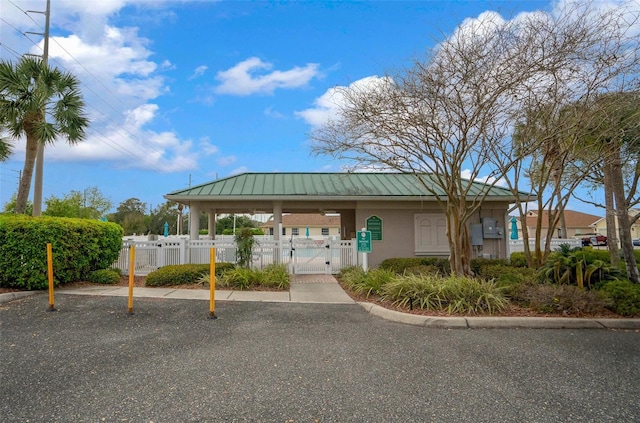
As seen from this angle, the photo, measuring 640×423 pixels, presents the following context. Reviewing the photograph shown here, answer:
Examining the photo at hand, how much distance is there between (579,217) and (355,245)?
59085 millimetres

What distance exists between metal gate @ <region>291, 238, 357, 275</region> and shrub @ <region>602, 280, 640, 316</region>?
6.94 m

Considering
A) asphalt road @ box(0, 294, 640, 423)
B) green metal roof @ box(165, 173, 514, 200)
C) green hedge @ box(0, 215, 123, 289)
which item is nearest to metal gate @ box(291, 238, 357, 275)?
green metal roof @ box(165, 173, 514, 200)

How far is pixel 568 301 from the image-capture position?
258 inches

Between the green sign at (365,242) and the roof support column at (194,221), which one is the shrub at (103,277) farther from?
the green sign at (365,242)

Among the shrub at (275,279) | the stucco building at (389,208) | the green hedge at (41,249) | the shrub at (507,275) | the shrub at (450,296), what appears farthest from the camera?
the stucco building at (389,208)

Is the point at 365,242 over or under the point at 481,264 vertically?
over

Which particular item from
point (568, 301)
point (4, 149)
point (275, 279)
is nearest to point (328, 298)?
point (275, 279)

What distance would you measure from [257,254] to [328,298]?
13.1ft

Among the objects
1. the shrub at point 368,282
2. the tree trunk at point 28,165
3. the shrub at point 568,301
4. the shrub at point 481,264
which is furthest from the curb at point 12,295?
the shrub at point 481,264

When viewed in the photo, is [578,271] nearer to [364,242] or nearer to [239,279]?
[364,242]

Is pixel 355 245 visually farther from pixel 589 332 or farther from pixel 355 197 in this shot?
pixel 589 332

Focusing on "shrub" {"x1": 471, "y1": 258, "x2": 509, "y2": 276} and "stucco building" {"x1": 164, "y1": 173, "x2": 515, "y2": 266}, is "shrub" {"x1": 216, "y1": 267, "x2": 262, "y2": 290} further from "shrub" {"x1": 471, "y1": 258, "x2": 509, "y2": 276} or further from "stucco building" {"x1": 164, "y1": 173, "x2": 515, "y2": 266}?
"shrub" {"x1": 471, "y1": 258, "x2": 509, "y2": 276}

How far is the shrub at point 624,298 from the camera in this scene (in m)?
6.45

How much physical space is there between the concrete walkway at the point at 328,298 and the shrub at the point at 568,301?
0.32 metres
